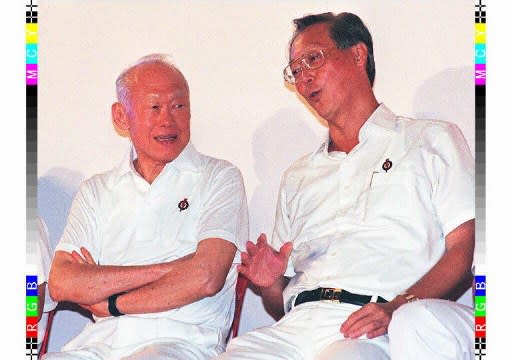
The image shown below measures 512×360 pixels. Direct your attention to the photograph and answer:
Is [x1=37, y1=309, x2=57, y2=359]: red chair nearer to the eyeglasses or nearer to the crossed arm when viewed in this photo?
the crossed arm

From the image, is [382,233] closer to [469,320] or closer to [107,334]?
[469,320]

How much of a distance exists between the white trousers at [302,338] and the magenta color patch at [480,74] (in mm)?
1071

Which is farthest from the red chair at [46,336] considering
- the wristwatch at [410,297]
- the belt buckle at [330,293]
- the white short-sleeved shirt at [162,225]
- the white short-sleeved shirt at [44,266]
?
the wristwatch at [410,297]

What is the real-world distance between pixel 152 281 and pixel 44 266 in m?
0.56

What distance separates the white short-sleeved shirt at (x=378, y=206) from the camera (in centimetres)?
376

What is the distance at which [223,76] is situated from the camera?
13.9 ft

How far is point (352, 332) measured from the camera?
11.8ft

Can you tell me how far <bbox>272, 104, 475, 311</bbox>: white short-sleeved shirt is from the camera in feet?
12.3

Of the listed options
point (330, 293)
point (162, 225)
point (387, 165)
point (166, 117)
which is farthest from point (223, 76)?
point (330, 293)

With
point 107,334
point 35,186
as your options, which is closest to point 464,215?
point 107,334

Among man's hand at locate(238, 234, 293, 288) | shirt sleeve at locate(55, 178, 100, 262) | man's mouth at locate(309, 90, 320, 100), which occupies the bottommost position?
man's hand at locate(238, 234, 293, 288)

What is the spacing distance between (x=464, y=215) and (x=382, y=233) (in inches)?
13.2

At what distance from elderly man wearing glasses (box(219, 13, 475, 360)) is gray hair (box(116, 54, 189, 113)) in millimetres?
552

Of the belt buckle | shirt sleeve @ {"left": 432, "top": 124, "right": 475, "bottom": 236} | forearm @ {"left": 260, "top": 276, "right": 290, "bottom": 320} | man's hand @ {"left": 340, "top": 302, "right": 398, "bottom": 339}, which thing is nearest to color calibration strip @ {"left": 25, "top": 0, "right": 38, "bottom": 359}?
forearm @ {"left": 260, "top": 276, "right": 290, "bottom": 320}
